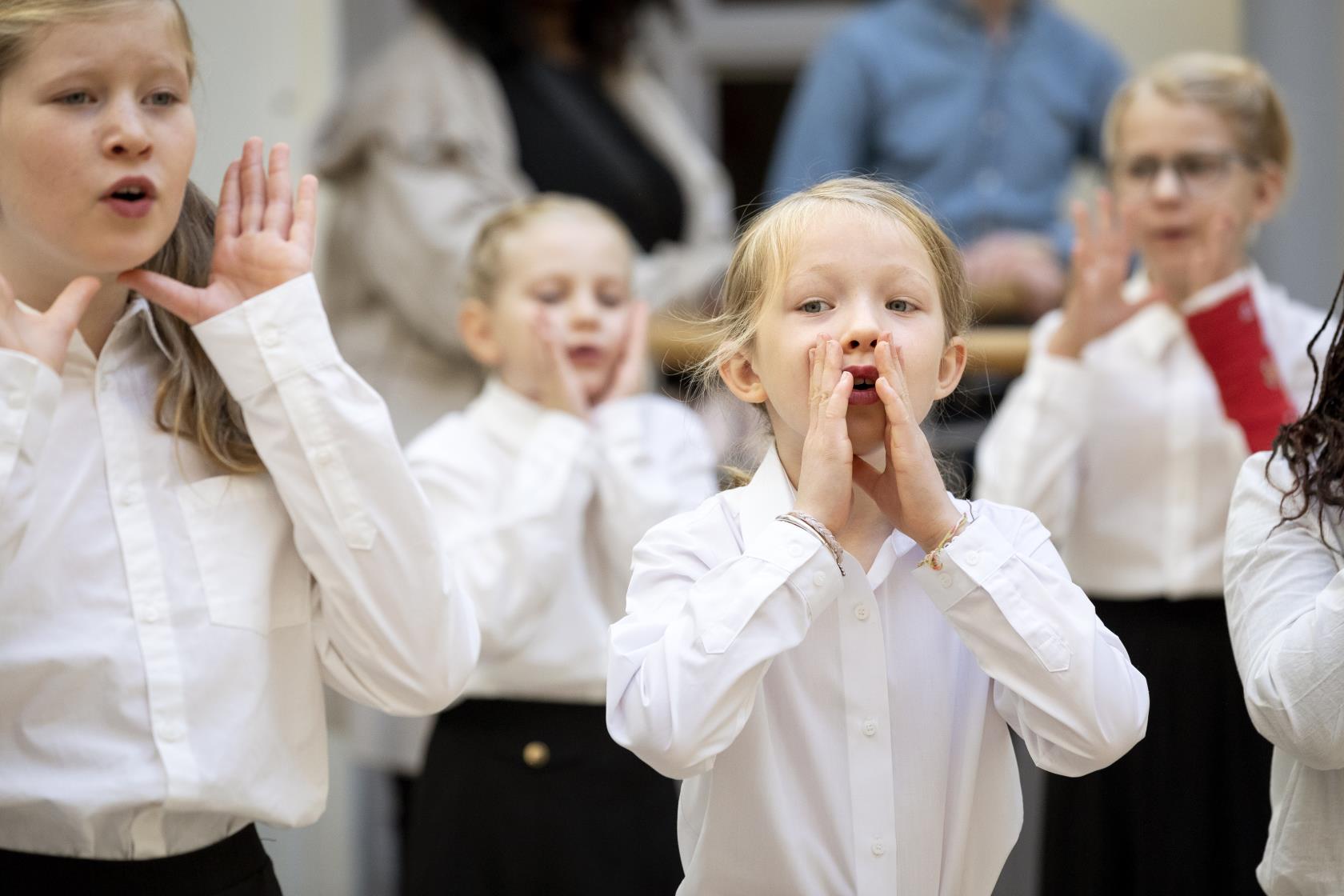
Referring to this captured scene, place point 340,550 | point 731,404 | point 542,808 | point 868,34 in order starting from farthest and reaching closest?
point 868,34
point 542,808
point 731,404
point 340,550

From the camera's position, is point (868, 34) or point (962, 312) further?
point (868, 34)

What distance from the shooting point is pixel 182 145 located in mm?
1546

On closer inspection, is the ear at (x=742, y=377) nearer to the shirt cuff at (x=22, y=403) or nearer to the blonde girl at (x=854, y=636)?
the blonde girl at (x=854, y=636)

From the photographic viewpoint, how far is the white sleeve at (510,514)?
2203 mm

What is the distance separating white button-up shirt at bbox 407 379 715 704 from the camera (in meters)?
2.23

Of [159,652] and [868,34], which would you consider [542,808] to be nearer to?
[159,652]

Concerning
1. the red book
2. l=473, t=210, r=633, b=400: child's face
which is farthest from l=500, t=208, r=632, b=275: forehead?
the red book

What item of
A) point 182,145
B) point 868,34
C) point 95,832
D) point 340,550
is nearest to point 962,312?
point 340,550

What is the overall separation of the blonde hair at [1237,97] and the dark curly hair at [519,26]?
1.29 metres

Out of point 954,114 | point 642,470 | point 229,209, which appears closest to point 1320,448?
point 642,470

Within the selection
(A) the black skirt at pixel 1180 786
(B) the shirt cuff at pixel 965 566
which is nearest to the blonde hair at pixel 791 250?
(B) the shirt cuff at pixel 965 566

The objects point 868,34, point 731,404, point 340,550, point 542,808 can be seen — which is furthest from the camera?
point 868,34

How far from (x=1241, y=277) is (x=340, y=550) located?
4.77 ft

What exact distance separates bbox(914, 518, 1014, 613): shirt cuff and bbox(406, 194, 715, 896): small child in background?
913 mm
